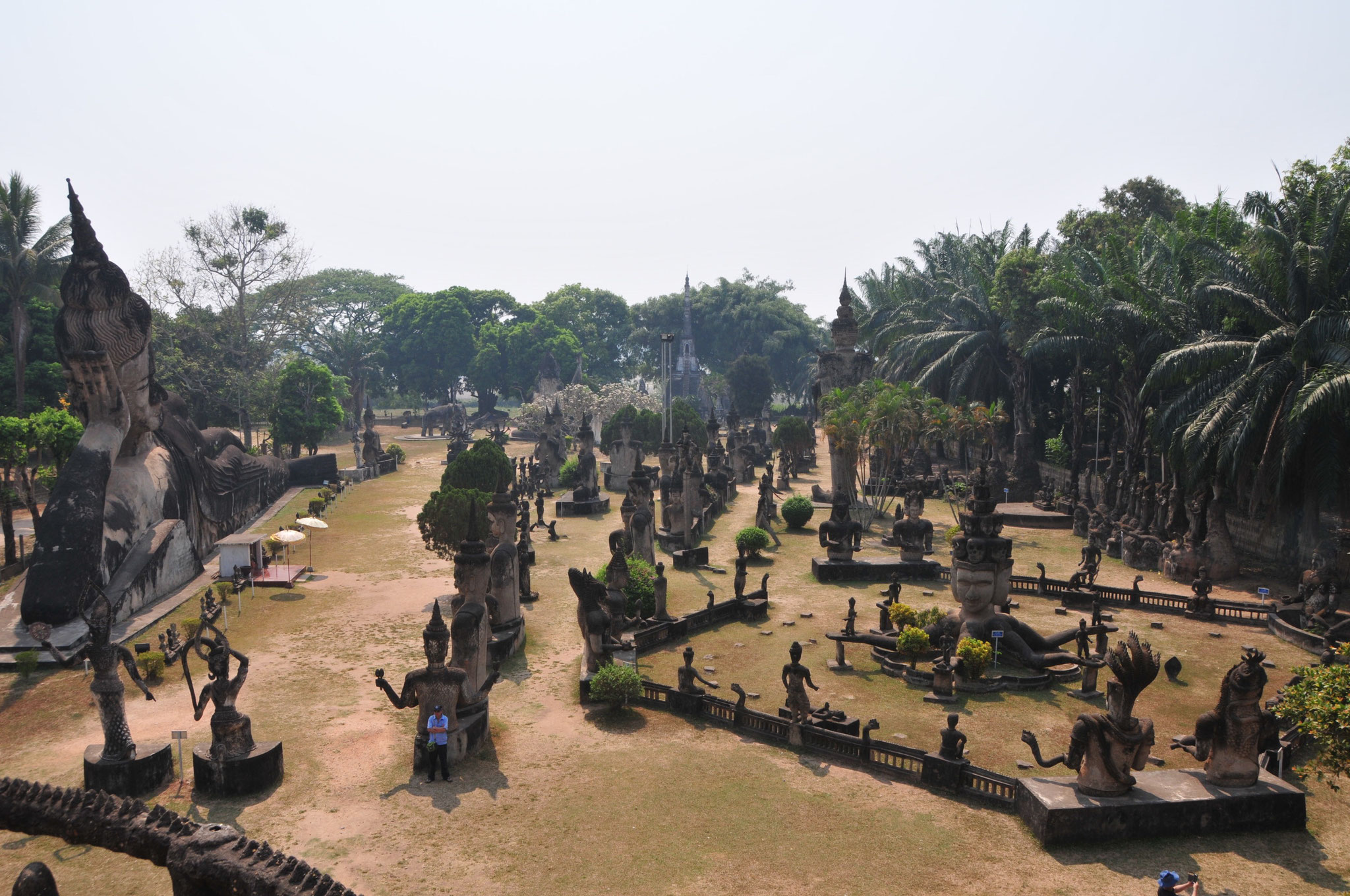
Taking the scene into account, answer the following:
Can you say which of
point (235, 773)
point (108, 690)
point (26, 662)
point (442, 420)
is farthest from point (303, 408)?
point (235, 773)

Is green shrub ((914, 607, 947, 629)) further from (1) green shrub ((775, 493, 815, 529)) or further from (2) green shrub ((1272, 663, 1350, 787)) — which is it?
(1) green shrub ((775, 493, 815, 529))

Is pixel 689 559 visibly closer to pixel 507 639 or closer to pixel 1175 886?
pixel 507 639

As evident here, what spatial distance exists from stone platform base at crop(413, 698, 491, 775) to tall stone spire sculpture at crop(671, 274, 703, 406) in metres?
84.8

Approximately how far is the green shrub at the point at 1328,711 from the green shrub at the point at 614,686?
10465 mm

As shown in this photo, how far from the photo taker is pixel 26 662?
18844 mm

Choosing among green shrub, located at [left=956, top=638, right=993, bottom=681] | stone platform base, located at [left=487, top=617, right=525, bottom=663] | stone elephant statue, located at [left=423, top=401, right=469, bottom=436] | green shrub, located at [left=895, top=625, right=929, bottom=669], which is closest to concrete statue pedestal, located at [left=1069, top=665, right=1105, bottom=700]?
green shrub, located at [left=956, top=638, right=993, bottom=681]

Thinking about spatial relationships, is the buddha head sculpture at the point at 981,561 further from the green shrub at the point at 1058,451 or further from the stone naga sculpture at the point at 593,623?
the green shrub at the point at 1058,451

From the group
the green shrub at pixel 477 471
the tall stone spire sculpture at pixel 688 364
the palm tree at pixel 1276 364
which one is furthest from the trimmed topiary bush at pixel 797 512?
the tall stone spire sculpture at pixel 688 364

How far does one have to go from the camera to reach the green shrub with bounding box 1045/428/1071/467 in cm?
4669

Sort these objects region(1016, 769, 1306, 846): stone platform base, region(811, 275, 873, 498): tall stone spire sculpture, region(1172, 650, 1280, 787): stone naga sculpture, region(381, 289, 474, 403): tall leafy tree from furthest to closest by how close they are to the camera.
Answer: region(381, 289, 474, 403): tall leafy tree, region(811, 275, 873, 498): tall stone spire sculpture, region(1172, 650, 1280, 787): stone naga sculpture, region(1016, 769, 1306, 846): stone platform base

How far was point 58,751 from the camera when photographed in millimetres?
15508

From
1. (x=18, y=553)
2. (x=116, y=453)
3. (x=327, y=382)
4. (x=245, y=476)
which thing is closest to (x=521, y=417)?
(x=327, y=382)

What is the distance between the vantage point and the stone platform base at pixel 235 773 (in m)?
13.6

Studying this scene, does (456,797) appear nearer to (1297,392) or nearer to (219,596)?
(219,596)
